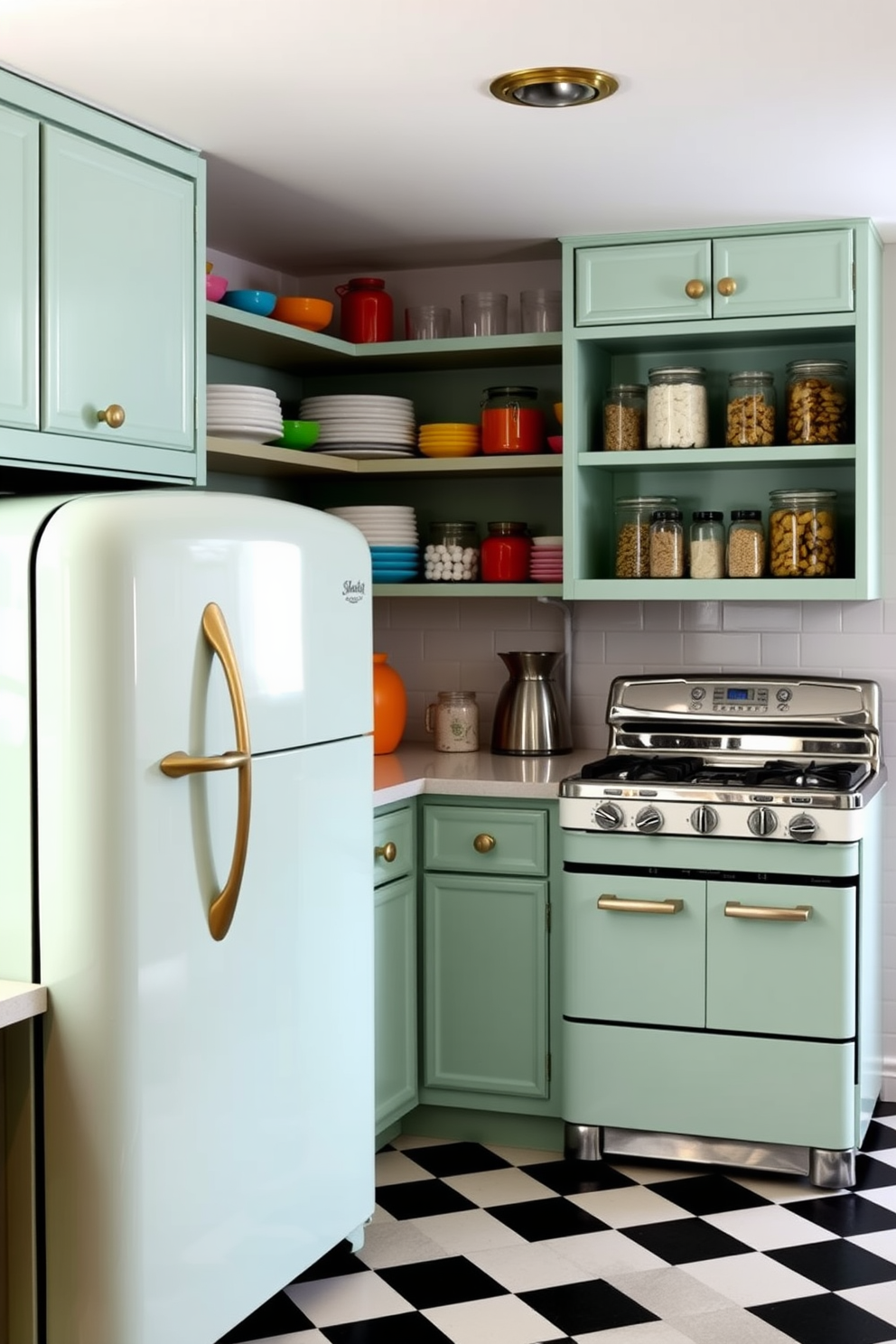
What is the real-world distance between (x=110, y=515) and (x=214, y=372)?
1.80 meters

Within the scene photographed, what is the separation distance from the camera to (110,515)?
2.29m

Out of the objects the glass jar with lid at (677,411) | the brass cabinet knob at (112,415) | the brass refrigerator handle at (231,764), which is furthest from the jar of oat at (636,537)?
the brass refrigerator handle at (231,764)

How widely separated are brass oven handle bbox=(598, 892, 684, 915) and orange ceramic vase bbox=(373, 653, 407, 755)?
0.85 meters

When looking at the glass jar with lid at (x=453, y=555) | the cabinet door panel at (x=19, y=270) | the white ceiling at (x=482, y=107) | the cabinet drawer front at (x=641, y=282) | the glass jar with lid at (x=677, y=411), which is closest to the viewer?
the white ceiling at (x=482, y=107)

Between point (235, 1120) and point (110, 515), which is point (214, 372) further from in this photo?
point (235, 1120)

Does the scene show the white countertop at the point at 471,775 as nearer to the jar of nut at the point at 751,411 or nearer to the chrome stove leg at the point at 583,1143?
the chrome stove leg at the point at 583,1143

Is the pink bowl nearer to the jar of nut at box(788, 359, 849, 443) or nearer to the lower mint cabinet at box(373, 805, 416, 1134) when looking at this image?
the lower mint cabinet at box(373, 805, 416, 1134)

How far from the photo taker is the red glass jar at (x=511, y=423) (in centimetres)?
405

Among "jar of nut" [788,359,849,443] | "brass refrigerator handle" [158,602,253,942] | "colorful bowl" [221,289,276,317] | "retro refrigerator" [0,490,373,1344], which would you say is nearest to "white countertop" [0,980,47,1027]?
"retro refrigerator" [0,490,373,1344]

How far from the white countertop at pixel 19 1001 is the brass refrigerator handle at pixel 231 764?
0.97 ft

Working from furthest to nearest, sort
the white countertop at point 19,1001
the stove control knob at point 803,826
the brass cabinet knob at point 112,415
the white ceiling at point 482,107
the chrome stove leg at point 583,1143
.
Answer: the chrome stove leg at point 583,1143 → the stove control knob at point 803,826 → the brass cabinet knob at point 112,415 → the white ceiling at point 482,107 → the white countertop at point 19,1001

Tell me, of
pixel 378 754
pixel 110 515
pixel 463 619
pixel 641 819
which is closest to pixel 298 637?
pixel 110 515

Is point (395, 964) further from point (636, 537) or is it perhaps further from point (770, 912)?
point (636, 537)

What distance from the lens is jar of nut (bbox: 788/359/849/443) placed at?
380 centimetres
